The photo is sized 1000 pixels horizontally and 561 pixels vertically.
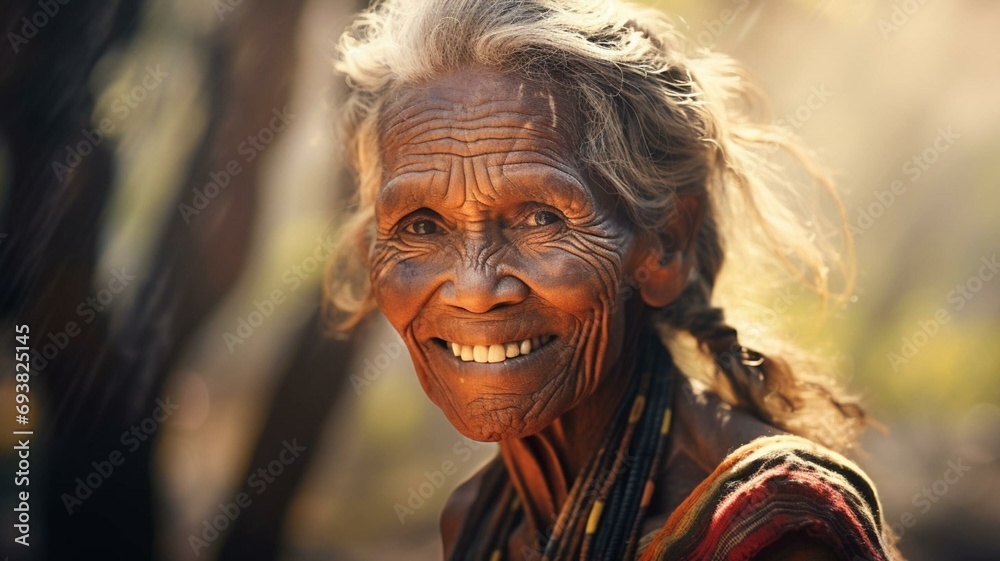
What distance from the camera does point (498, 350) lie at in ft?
7.90

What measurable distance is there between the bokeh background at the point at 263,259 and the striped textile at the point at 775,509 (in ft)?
3.46

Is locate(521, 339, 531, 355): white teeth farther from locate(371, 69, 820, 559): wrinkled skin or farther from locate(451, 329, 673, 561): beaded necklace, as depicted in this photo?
locate(451, 329, 673, 561): beaded necklace

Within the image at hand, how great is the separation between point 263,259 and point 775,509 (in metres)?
3.57

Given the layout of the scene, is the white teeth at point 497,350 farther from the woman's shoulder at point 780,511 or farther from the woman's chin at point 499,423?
the woman's shoulder at point 780,511

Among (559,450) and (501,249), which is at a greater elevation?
(501,249)

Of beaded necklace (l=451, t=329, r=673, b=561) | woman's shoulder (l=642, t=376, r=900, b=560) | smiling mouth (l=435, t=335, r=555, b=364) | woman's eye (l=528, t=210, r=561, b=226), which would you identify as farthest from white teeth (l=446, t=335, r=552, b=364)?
woman's shoulder (l=642, t=376, r=900, b=560)

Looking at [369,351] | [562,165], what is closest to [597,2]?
[562,165]

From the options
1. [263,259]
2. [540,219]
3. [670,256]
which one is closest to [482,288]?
[540,219]

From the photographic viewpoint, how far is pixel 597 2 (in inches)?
102

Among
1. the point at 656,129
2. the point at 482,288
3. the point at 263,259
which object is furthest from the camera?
the point at 263,259

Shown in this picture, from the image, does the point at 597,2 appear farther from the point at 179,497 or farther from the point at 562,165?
the point at 179,497

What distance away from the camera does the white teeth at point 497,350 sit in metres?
2.41

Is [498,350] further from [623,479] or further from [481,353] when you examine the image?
[623,479]

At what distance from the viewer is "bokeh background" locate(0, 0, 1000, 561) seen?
4008mm
